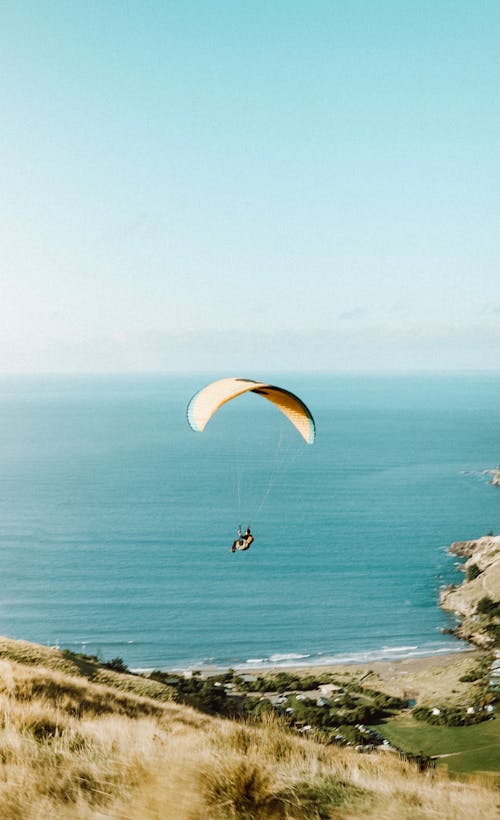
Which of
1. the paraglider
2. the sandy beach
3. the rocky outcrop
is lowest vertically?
the sandy beach

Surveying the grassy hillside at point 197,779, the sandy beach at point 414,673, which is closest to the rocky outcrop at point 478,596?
the sandy beach at point 414,673

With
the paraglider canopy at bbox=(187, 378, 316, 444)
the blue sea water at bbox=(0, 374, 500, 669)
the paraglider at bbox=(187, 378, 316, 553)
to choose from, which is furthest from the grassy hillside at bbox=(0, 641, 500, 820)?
the blue sea water at bbox=(0, 374, 500, 669)

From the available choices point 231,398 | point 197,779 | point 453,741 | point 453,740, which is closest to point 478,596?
point 453,740

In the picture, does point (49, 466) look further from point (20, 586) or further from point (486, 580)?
point (486, 580)

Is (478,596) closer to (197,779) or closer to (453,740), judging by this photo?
(453,740)

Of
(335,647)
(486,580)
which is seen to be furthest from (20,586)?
(486,580)

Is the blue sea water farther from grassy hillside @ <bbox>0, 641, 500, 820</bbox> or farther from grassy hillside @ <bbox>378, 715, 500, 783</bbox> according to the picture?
grassy hillside @ <bbox>0, 641, 500, 820</bbox>

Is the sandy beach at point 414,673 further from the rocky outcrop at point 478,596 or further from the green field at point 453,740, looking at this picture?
the green field at point 453,740
